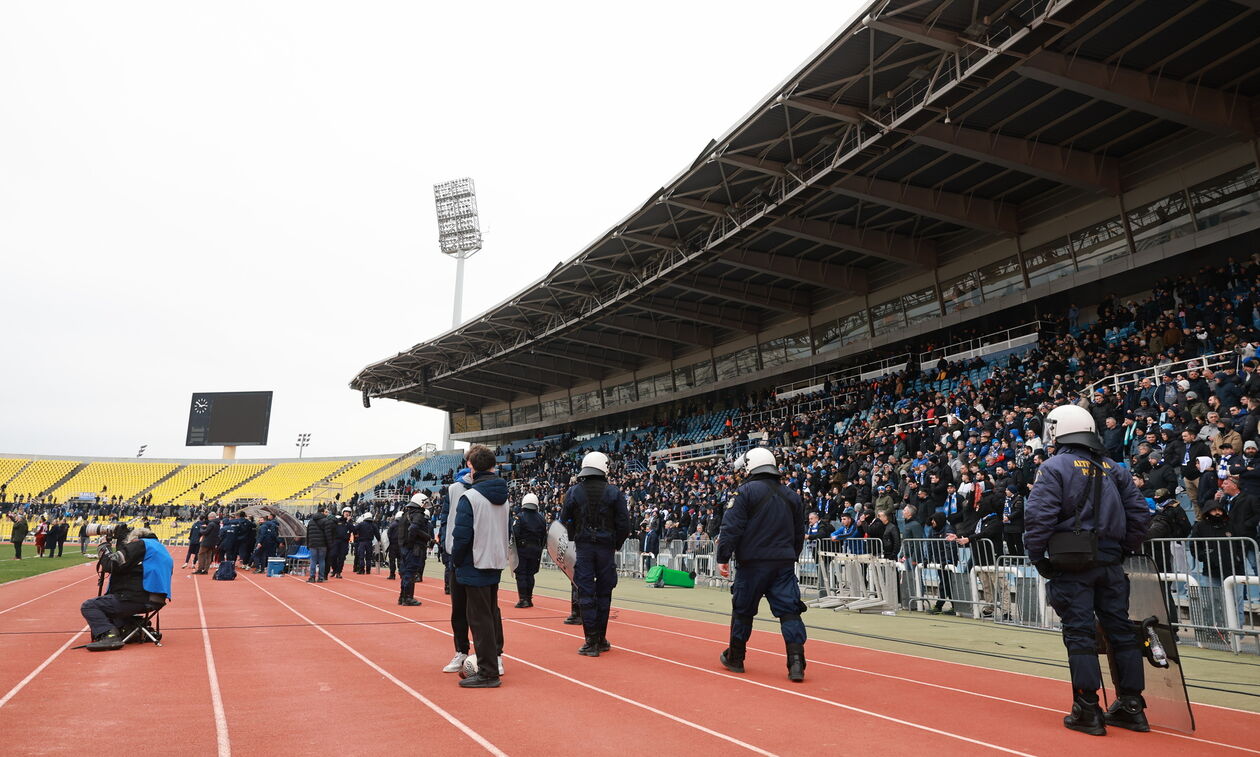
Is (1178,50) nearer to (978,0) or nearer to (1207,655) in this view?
(978,0)

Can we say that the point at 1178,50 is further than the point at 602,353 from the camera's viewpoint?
No

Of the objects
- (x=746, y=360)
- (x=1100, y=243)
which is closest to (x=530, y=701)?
(x=1100, y=243)

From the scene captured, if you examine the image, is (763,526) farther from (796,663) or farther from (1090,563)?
(1090,563)

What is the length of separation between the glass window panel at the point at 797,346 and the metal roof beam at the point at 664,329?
15.5 feet

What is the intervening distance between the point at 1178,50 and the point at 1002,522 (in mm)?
11314

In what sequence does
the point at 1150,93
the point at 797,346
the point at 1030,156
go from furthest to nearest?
the point at 797,346, the point at 1030,156, the point at 1150,93

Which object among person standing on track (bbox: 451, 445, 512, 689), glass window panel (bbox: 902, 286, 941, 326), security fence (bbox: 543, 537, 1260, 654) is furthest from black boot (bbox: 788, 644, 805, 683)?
glass window panel (bbox: 902, 286, 941, 326)

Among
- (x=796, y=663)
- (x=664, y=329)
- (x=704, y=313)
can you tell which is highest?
(x=704, y=313)

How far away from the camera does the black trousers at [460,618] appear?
5820 mm

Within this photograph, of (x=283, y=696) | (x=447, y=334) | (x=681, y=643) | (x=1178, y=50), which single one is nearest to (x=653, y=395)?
(x=447, y=334)

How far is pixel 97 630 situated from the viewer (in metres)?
7.12

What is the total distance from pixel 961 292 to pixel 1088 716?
22572 mm

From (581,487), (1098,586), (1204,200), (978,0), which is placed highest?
(978,0)

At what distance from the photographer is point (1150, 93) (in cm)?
1606
